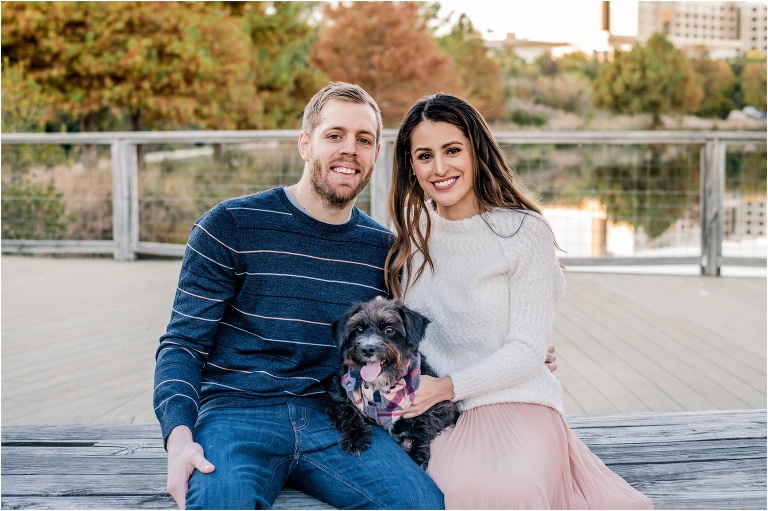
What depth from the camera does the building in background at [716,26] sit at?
40844mm

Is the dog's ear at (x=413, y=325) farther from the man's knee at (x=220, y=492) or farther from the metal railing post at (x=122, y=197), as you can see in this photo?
the metal railing post at (x=122, y=197)

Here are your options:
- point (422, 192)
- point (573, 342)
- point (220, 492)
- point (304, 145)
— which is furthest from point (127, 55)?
point (220, 492)

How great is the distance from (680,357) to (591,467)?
271 cm

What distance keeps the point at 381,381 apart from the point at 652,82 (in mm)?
38515

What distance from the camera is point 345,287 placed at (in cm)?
238

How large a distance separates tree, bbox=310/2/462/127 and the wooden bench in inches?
869

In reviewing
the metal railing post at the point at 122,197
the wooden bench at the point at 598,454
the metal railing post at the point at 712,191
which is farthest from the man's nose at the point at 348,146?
the metal railing post at the point at 122,197

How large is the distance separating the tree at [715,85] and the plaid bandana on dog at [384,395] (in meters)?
38.1

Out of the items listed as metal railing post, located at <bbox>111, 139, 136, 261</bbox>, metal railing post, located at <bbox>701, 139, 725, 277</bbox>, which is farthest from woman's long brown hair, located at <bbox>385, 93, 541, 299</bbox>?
metal railing post, located at <bbox>111, 139, 136, 261</bbox>

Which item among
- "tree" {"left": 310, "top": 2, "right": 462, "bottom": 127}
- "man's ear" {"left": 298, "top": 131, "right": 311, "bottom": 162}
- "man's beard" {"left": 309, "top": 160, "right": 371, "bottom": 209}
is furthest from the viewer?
"tree" {"left": 310, "top": 2, "right": 462, "bottom": 127}

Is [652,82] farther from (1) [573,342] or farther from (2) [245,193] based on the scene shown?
(1) [573,342]

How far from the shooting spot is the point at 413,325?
221 cm

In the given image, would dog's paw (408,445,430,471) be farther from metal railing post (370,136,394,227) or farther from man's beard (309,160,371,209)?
metal railing post (370,136,394,227)

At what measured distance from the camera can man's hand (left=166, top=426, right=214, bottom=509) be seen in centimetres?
196
